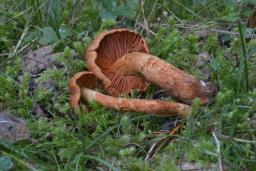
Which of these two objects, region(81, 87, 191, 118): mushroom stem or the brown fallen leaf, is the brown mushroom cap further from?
the brown fallen leaf

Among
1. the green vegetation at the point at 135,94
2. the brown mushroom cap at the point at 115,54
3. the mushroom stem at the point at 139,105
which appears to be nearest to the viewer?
the green vegetation at the point at 135,94

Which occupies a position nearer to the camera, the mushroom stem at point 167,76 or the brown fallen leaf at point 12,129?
the brown fallen leaf at point 12,129

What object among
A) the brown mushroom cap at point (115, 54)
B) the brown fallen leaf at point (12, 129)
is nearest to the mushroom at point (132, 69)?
the brown mushroom cap at point (115, 54)

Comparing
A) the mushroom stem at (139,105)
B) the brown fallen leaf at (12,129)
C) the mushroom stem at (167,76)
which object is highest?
the mushroom stem at (167,76)

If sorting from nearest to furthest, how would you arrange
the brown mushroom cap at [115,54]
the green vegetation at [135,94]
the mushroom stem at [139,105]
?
Answer: 1. the green vegetation at [135,94]
2. the mushroom stem at [139,105]
3. the brown mushroom cap at [115,54]

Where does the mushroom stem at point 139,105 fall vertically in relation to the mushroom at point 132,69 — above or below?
below

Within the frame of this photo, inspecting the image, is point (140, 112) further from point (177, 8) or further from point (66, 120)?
point (177, 8)

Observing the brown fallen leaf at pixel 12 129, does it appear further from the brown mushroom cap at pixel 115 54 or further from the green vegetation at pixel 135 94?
the brown mushroom cap at pixel 115 54

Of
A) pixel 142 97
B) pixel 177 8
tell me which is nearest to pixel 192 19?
pixel 177 8
